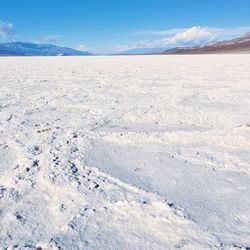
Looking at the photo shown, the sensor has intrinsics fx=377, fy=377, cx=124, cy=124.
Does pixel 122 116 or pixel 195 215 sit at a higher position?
pixel 195 215

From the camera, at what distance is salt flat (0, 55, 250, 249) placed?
212 cm

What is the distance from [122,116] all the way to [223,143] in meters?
1.78

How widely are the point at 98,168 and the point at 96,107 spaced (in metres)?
2.87

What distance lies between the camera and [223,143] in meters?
3.77

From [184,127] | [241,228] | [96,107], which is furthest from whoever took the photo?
[96,107]

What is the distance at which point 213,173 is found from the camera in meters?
3.02

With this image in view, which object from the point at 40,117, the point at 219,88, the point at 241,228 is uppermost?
the point at 241,228

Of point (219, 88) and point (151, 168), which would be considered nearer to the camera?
point (151, 168)

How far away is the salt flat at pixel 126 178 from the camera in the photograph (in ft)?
6.97

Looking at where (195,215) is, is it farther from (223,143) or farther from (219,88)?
(219,88)

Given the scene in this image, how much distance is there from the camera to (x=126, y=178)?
9.64ft

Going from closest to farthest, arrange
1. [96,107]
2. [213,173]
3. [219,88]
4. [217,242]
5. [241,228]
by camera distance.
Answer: [217,242] → [241,228] → [213,173] → [96,107] → [219,88]

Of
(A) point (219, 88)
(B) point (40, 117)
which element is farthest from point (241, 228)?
(A) point (219, 88)

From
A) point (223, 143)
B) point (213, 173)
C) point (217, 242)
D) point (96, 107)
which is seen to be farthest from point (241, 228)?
point (96, 107)
